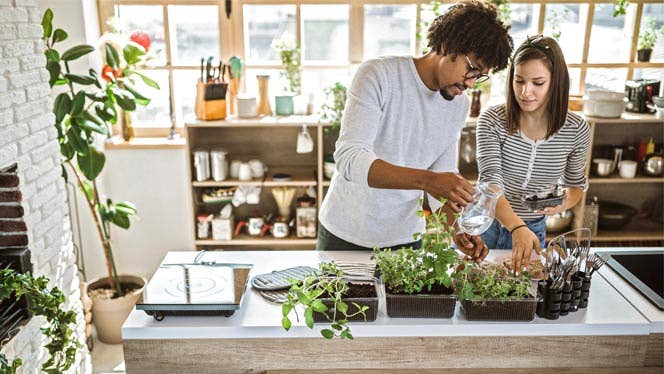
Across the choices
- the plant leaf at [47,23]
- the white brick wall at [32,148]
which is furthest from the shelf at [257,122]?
the white brick wall at [32,148]

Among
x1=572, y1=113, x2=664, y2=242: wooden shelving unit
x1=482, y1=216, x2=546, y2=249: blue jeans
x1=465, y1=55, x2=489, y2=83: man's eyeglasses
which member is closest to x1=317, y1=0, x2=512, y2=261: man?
x1=465, y1=55, x2=489, y2=83: man's eyeglasses

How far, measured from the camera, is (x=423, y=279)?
1559mm

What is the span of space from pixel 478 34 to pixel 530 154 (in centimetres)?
67

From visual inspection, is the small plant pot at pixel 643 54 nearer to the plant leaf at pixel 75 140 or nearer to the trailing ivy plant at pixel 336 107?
the trailing ivy plant at pixel 336 107

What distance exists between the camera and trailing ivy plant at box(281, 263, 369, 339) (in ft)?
4.59

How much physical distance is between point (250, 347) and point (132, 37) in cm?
238

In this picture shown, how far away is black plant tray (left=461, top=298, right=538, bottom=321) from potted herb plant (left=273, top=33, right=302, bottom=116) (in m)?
2.26

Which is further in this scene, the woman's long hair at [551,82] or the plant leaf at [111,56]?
the plant leaf at [111,56]

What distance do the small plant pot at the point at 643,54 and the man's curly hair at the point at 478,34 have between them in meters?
2.48

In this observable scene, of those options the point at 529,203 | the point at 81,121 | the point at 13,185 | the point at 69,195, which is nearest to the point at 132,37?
the point at 81,121

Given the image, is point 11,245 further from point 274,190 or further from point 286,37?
point 286,37

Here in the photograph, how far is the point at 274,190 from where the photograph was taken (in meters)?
3.71

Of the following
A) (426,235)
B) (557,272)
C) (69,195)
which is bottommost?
(69,195)

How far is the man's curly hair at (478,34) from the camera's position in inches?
64.7
